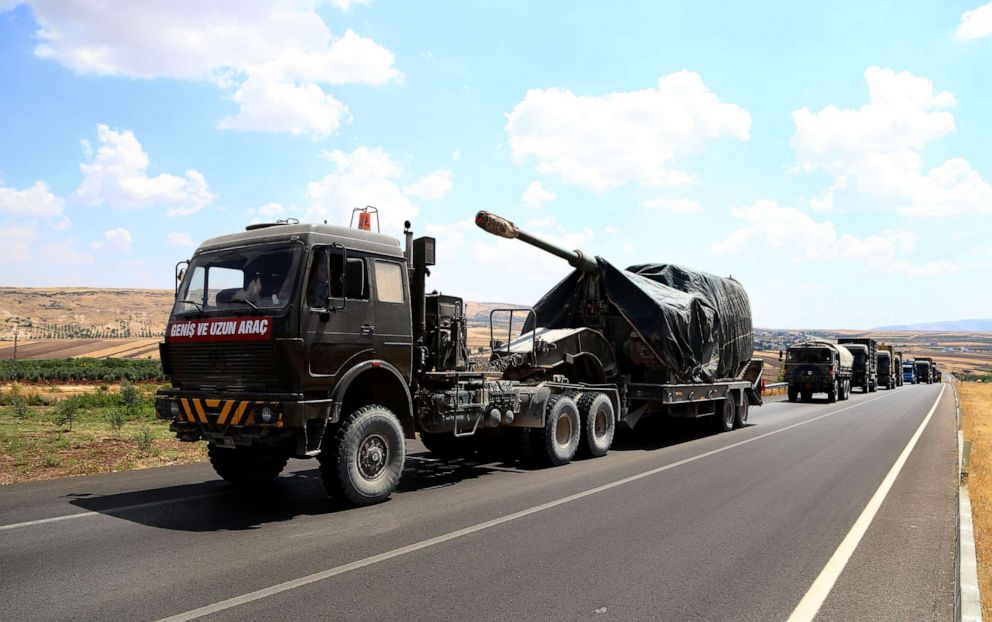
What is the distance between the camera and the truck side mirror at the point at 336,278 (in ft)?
24.6

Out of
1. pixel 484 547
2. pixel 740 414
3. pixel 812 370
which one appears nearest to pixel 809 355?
pixel 812 370

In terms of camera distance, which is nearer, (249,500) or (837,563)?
(837,563)

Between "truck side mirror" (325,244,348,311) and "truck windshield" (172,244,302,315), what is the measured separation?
1.16 feet

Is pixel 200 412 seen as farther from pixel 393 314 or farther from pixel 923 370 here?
pixel 923 370

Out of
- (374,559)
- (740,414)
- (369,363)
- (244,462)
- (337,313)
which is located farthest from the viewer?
(740,414)

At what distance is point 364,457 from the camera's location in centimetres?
779

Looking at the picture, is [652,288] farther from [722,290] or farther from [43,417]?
[43,417]

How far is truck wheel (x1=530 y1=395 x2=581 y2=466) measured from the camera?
10930mm

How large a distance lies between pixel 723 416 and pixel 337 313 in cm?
1179

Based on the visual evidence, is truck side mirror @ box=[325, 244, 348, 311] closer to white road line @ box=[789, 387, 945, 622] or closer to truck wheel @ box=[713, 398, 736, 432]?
white road line @ box=[789, 387, 945, 622]

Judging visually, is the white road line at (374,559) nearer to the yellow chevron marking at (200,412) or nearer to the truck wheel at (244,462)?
the yellow chevron marking at (200,412)

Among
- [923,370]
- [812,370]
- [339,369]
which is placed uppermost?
[339,369]

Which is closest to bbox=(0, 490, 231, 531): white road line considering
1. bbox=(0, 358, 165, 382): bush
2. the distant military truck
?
bbox=(0, 358, 165, 382): bush

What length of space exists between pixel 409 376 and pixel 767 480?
520 centimetres
